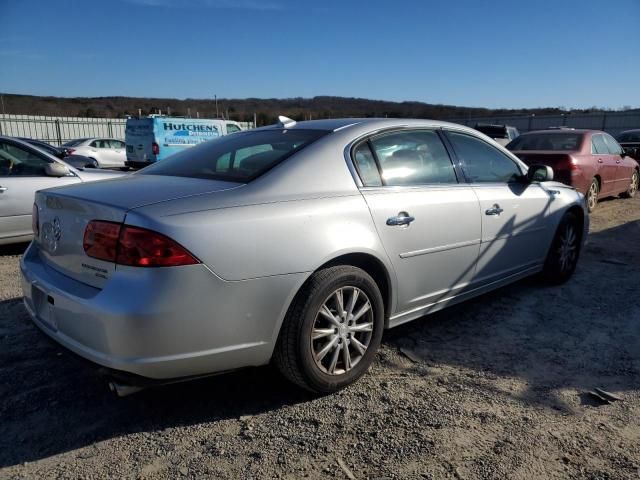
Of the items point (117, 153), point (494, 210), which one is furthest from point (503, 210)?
point (117, 153)

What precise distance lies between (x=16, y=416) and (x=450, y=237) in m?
2.68

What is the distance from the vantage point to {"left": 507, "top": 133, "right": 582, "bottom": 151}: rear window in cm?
868

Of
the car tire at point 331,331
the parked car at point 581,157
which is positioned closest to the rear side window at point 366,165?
the car tire at point 331,331

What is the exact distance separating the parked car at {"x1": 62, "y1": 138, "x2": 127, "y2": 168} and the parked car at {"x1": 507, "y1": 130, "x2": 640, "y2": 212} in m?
15.8

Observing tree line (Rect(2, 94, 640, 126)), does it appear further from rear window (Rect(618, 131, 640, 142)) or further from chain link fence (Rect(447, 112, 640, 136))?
rear window (Rect(618, 131, 640, 142))

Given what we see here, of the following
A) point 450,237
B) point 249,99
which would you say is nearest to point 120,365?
point 450,237

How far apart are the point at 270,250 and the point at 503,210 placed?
219 cm

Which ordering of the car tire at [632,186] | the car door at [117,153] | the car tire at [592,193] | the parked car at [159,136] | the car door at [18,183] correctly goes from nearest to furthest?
the car door at [18,183], the car tire at [592,193], the car tire at [632,186], the parked car at [159,136], the car door at [117,153]

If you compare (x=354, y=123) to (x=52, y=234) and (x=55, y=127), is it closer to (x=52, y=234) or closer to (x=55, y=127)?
(x=52, y=234)

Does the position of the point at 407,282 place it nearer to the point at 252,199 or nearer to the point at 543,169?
the point at 252,199

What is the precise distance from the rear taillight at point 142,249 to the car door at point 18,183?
13.6 feet

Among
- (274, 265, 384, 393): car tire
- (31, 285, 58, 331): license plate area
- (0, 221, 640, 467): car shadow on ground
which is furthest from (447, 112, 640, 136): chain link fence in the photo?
(31, 285, 58, 331): license plate area

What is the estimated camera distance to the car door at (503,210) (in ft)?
12.2

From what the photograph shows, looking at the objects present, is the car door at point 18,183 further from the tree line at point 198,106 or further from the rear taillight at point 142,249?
the tree line at point 198,106
